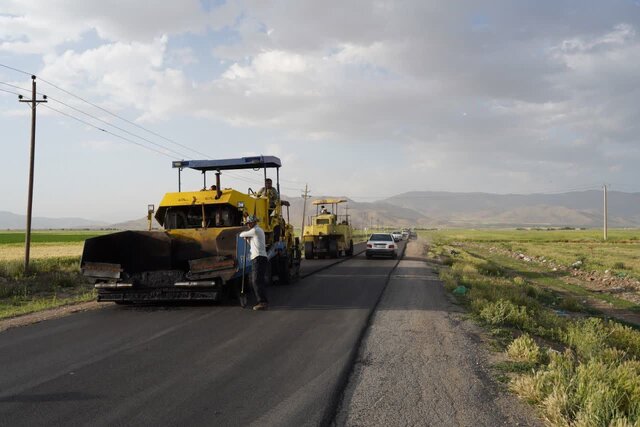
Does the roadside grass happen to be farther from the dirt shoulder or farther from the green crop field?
the green crop field

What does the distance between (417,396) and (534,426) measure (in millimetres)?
1135

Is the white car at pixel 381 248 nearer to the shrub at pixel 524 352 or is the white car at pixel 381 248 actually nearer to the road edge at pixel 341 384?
the road edge at pixel 341 384

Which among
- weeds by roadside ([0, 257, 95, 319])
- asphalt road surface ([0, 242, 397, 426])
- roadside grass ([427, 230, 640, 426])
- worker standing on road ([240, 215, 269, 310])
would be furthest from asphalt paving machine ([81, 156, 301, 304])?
roadside grass ([427, 230, 640, 426])

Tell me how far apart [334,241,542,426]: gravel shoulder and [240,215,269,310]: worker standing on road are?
8.13ft

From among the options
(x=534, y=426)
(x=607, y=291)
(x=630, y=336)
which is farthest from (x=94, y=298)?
(x=607, y=291)

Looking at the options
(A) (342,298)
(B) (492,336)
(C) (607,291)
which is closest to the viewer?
(B) (492,336)

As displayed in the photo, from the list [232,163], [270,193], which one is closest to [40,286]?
[232,163]

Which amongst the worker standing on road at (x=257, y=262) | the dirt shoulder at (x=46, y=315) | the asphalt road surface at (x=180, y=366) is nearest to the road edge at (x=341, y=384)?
the asphalt road surface at (x=180, y=366)

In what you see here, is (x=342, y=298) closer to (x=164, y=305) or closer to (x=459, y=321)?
(x=459, y=321)

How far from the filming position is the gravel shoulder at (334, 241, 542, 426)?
14.8 feet

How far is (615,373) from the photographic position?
5.23 m

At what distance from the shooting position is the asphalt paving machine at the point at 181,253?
10.2 meters

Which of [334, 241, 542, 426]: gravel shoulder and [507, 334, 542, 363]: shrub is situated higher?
[507, 334, 542, 363]: shrub

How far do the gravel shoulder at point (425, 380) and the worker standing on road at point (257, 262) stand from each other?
248 centimetres
